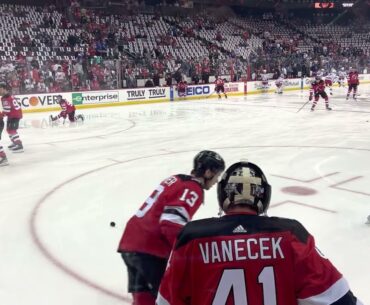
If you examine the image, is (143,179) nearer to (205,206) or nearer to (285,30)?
(205,206)

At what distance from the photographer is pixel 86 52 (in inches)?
803

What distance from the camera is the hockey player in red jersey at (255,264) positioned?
1263 millimetres

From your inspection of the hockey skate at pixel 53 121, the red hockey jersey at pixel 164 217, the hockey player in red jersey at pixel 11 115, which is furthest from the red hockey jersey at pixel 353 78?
the red hockey jersey at pixel 164 217

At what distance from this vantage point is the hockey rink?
3441mm

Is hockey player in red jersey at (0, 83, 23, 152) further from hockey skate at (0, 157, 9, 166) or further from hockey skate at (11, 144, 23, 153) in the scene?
hockey skate at (0, 157, 9, 166)

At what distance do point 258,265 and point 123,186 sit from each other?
4.79m

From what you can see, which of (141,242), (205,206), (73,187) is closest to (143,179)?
(73,187)

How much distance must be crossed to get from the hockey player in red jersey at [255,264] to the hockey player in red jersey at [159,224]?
0.65 meters

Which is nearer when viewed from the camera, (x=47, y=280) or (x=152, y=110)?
(x=47, y=280)

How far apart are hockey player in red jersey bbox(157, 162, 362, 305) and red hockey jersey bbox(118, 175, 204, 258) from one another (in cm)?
64

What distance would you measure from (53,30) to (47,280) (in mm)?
20239

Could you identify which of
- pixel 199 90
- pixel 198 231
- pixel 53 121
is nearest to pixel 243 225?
pixel 198 231

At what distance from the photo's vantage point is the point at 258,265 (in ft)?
4.15

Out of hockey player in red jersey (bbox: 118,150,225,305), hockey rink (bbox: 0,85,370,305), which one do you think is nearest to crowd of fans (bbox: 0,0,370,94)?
hockey rink (bbox: 0,85,370,305)
